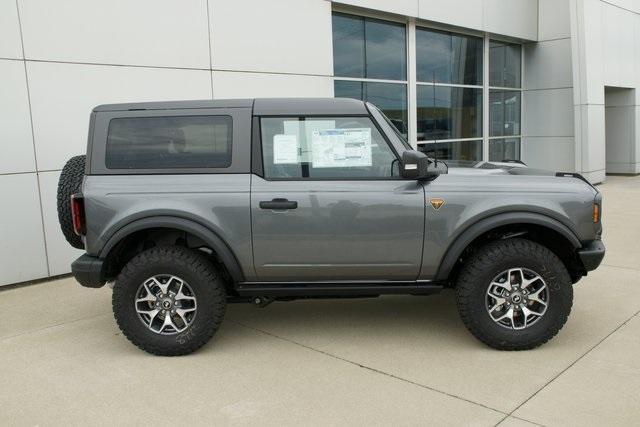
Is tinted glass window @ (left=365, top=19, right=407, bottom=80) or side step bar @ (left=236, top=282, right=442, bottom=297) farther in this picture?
tinted glass window @ (left=365, top=19, right=407, bottom=80)

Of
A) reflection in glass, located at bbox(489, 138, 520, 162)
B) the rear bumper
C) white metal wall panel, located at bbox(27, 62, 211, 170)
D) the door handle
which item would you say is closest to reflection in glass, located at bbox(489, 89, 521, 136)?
reflection in glass, located at bbox(489, 138, 520, 162)

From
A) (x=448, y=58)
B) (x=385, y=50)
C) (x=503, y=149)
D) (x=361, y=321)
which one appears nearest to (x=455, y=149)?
(x=448, y=58)

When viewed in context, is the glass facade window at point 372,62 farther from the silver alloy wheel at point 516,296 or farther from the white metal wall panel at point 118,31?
the silver alloy wheel at point 516,296

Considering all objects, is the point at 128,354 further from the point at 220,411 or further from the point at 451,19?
the point at 451,19

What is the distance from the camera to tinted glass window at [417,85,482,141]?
39.6 ft

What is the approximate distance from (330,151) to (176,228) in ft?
4.07

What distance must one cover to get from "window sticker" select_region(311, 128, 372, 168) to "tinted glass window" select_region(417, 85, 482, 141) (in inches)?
312

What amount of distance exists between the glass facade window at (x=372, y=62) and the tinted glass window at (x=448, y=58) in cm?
71

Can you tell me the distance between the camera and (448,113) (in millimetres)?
12891

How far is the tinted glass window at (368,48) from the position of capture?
33.1 ft

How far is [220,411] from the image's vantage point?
331cm

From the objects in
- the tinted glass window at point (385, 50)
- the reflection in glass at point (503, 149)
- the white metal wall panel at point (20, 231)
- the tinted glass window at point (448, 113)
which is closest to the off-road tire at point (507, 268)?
the white metal wall panel at point (20, 231)

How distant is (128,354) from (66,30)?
13.4 feet

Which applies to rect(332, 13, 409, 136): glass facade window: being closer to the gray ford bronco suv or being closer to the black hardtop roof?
the black hardtop roof
